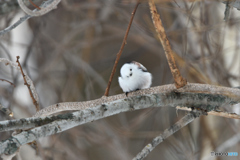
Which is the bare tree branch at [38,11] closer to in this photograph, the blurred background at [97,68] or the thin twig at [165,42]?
the thin twig at [165,42]

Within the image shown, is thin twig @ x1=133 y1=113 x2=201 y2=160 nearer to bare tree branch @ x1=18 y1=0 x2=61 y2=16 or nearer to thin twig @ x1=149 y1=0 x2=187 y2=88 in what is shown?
thin twig @ x1=149 y1=0 x2=187 y2=88

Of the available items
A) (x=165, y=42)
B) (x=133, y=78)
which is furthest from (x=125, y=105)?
(x=133, y=78)

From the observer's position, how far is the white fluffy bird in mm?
1410

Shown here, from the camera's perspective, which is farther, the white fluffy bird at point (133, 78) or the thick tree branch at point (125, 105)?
the white fluffy bird at point (133, 78)

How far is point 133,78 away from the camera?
1411mm

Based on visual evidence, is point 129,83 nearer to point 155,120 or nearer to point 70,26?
point 155,120

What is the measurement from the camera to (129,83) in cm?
140

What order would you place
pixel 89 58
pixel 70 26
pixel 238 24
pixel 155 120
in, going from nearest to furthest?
1. pixel 238 24
2. pixel 155 120
3. pixel 70 26
4. pixel 89 58

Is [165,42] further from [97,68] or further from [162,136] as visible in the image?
[97,68]

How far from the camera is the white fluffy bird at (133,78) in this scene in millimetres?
1410

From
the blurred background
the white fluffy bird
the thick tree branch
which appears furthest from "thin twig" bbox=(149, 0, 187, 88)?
the blurred background

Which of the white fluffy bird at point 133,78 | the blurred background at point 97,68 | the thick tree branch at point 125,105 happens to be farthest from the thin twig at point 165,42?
the blurred background at point 97,68

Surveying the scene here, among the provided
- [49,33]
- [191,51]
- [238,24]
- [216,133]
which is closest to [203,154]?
[216,133]

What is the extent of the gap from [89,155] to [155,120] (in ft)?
3.14
